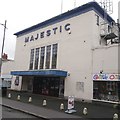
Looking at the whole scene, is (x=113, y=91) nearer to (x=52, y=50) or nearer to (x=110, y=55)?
(x=110, y=55)

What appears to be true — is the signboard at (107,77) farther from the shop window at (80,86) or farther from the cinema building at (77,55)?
the shop window at (80,86)

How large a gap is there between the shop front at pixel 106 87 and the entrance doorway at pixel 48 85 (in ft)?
19.4

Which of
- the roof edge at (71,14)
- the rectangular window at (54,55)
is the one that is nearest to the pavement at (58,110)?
the rectangular window at (54,55)

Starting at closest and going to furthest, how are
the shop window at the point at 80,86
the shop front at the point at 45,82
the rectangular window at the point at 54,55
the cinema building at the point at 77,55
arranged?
the cinema building at the point at 77,55 < the shop window at the point at 80,86 < the shop front at the point at 45,82 < the rectangular window at the point at 54,55

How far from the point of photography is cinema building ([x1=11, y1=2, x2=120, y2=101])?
68.8 ft

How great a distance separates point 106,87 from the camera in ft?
68.2

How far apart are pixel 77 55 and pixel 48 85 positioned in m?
6.91

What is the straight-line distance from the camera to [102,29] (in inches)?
983

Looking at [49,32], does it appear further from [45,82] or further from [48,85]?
[48,85]

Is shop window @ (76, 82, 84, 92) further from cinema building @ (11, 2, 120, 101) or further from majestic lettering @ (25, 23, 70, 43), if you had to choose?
majestic lettering @ (25, 23, 70, 43)

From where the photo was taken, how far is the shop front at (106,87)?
19828 millimetres

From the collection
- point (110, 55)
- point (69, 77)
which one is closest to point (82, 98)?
point (69, 77)

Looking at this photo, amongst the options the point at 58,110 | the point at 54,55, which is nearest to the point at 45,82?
the point at 54,55

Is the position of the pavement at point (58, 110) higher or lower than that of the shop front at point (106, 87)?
lower
